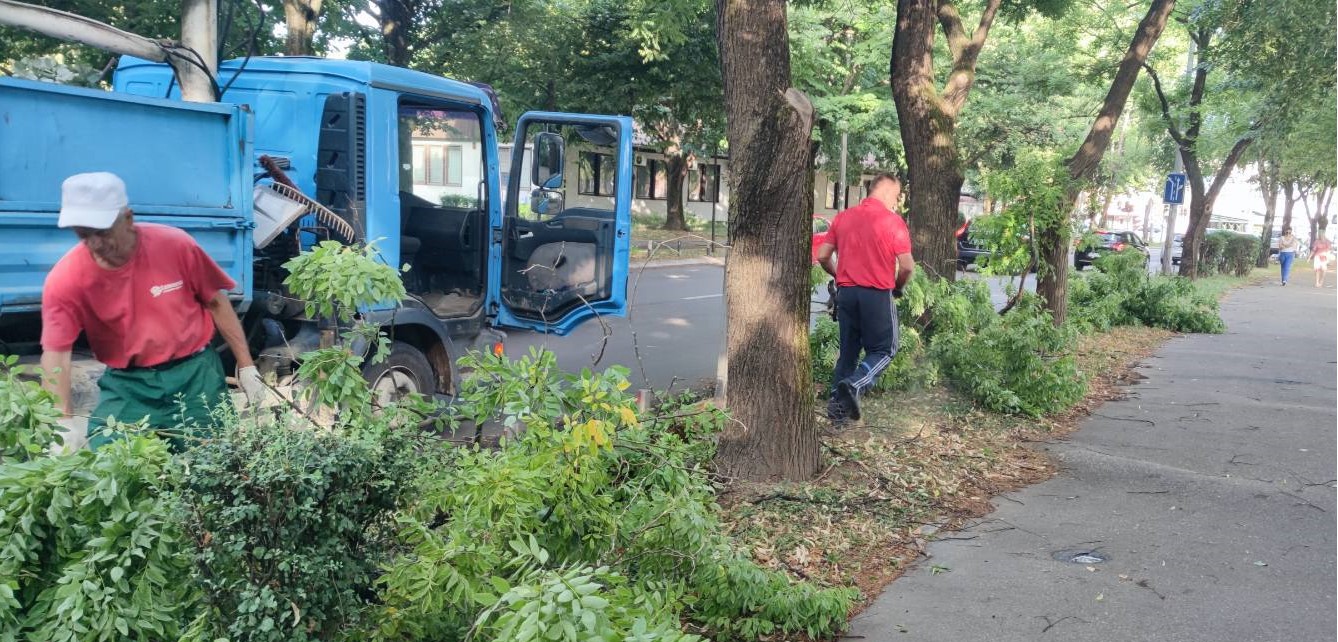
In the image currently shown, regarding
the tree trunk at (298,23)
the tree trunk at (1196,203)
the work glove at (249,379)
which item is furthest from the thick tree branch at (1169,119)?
the work glove at (249,379)

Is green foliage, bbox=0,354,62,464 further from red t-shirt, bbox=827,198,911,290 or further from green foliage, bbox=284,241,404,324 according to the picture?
red t-shirt, bbox=827,198,911,290

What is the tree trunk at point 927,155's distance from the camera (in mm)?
9750

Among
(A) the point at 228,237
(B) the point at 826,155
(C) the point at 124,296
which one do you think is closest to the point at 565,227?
(A) the point at 228,237

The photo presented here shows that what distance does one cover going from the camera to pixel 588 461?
3244mm

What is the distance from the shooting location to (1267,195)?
4538 cm

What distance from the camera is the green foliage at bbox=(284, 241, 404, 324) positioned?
3.69 meters

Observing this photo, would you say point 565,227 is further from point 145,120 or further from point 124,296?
point 124,296

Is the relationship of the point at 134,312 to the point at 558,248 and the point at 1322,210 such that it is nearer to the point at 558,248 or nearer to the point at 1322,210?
the point at 558,248

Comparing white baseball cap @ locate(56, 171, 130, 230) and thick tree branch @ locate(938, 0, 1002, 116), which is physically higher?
thick tree branch @ locate(938, 0, 1002, 116)

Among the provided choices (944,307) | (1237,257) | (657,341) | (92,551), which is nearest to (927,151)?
(944,307)

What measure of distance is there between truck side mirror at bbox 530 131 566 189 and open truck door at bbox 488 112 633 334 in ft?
0.37

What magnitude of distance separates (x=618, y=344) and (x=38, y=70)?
6948 millimetres

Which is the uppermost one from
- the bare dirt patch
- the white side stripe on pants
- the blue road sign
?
the blue road sign

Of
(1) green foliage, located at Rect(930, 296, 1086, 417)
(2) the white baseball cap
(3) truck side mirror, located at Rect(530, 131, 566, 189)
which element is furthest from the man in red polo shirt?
(2) the white baseball cap
